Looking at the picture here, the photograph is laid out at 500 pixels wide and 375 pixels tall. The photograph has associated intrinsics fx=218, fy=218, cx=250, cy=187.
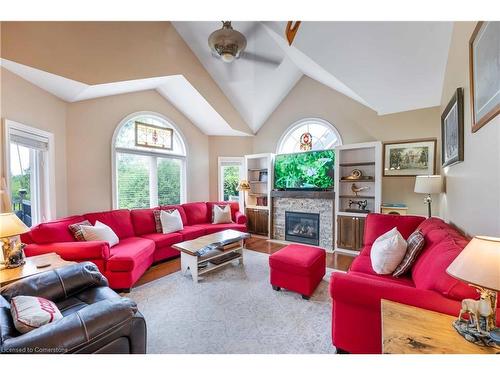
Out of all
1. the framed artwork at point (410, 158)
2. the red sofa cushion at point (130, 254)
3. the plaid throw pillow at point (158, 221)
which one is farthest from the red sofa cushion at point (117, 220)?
the framed artwork at point (410, 158)

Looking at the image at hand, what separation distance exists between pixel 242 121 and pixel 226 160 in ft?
3.48

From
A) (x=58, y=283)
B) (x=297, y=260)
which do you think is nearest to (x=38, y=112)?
(x=58, y=283)

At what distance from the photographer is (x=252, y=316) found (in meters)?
2.09

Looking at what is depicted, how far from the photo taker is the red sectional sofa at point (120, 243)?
2418 mm

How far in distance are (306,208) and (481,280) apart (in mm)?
3730

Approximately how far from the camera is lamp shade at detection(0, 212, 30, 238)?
5.66 ft

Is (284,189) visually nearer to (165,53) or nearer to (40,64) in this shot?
(165,53)

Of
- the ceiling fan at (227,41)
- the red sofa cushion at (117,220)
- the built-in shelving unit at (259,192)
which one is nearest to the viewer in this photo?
the ceiling fan at (227,41)

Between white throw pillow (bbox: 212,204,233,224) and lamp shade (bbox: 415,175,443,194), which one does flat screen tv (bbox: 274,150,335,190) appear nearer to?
white throw pillow (bbox: 212,204,233,224)

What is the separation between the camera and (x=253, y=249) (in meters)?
4.25

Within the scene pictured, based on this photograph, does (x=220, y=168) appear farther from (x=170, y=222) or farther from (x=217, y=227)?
(x=170, y=222)

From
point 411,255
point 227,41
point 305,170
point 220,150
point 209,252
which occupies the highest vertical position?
point 227,41

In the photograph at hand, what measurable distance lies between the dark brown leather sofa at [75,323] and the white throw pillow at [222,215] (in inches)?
118

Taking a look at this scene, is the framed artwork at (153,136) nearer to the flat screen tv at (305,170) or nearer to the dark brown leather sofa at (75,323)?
the flat screen tv at (305,170)
